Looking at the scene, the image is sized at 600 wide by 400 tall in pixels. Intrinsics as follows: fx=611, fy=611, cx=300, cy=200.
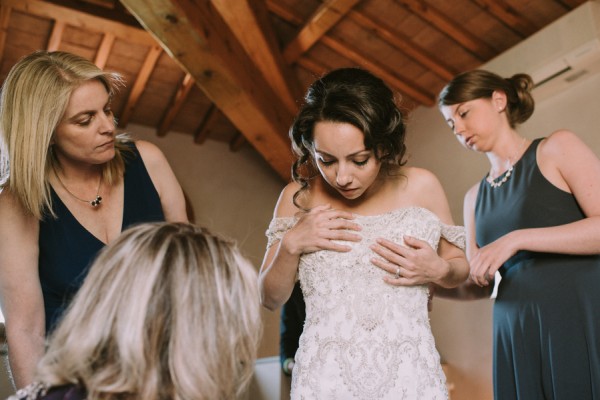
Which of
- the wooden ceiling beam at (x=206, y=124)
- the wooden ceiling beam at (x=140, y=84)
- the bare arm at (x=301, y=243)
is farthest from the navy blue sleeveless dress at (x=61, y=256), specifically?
the wooden ceiling beam at (x=206, y=124)

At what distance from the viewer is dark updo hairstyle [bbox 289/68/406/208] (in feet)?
5.94

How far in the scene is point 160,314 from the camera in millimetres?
1030

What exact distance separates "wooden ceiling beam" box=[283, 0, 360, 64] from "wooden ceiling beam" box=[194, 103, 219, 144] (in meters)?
1.37

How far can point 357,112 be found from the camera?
5.92 feet

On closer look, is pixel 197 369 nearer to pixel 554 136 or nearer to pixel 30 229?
pixel 30 229

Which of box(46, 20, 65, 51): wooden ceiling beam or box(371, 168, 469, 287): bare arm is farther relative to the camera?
box(46, 20, 65, 51): wooden ceiling beam

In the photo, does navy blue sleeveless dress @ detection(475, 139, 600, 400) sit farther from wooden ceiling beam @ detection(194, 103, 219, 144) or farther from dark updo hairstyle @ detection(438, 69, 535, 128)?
wooden ceiling beam @ detection(194, 103, 219, 144)

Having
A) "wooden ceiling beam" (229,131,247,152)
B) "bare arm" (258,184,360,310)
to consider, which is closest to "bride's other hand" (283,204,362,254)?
"bare arm" (258,184,360,310)

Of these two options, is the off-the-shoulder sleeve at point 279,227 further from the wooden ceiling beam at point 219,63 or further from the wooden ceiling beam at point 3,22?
the wooden ceiling beam at point 3,22

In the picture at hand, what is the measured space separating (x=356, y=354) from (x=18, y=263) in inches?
38.5

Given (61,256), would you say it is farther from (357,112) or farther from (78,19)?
(78,19)

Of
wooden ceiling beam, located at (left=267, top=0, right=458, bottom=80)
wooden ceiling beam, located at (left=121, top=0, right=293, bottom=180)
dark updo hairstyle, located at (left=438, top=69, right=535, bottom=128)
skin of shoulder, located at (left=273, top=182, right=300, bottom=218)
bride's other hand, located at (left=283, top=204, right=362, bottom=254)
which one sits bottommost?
bride's other hand, located at (left=283, top=204, right=362, bottom=254)

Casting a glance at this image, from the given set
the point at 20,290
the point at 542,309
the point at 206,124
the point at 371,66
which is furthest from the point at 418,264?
the point at 206,124

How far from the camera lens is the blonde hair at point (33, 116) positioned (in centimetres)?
168
